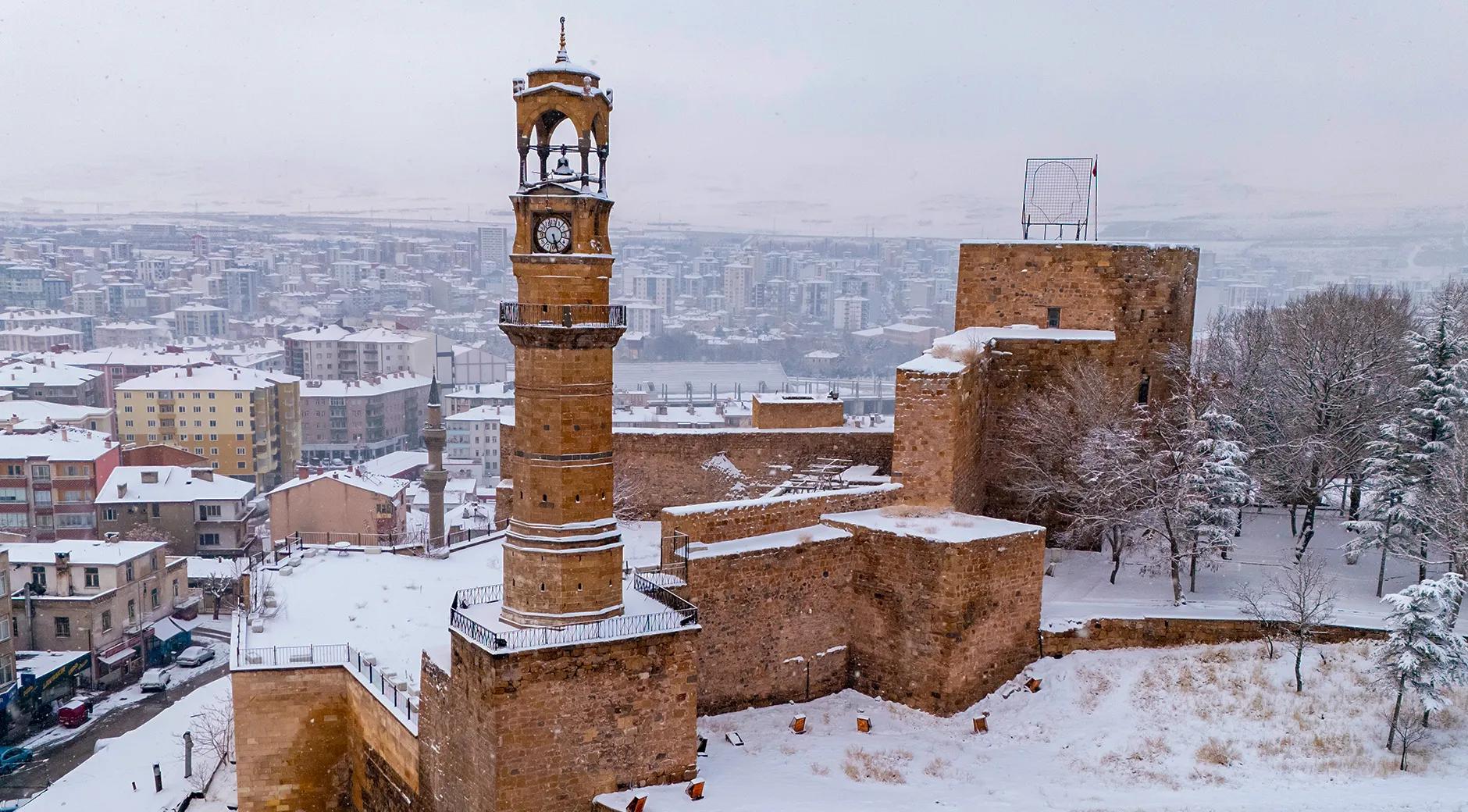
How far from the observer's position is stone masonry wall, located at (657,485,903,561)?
61.5ft

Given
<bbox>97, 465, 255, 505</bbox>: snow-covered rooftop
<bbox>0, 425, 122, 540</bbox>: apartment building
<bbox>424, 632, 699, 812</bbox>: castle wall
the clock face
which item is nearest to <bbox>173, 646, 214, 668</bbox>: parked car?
<bbox>97, 465, 255, 505</bbox>: snow-covered rooftop

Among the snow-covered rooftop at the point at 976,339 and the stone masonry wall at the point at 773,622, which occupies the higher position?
the snow-covered rooftop at the point at 976,339

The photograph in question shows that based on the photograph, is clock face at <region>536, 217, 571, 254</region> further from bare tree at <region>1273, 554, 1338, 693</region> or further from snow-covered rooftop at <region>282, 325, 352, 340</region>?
snow-covered rooftop at <region>282, 325, 352, 340</region>

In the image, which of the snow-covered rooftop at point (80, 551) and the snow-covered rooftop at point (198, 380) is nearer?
the snow-covered rooftop at point (80, 551)

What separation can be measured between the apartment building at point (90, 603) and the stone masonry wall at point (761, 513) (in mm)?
33233

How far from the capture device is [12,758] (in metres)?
33.8

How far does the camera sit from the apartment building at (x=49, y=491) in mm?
56000

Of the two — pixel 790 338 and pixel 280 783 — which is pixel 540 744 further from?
pixel 790 338

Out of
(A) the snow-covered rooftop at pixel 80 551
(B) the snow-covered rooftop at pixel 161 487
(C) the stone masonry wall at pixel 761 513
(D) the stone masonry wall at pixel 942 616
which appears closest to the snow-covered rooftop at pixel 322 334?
(B) the snow-covered rooftop at pixel 161 487

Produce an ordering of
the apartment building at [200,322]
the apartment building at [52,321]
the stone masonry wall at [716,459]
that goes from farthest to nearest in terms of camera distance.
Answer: the apartment building at [200,322] < the apartment building at [52,321] < the stone masonry wall at [716,459]

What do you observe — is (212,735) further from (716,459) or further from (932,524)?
(932,524)

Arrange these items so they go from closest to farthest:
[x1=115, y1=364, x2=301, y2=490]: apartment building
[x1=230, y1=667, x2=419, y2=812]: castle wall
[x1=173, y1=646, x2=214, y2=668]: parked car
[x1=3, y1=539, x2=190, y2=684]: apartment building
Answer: [x1=230, y1=667, x2=419, y2=812]: castle wall, [x1=3, y1=539, x2=190, y2=684]: apartment building, [x1=173, y1=646, x2=214, y2=668]: parked car, [x1=115, y1=364, x2=301, y2=490]: apartment building

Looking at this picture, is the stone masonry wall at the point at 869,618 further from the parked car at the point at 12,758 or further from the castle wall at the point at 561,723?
the parked car at the point at 12,758

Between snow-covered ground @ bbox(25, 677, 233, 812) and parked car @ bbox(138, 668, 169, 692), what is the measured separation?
342 inches
